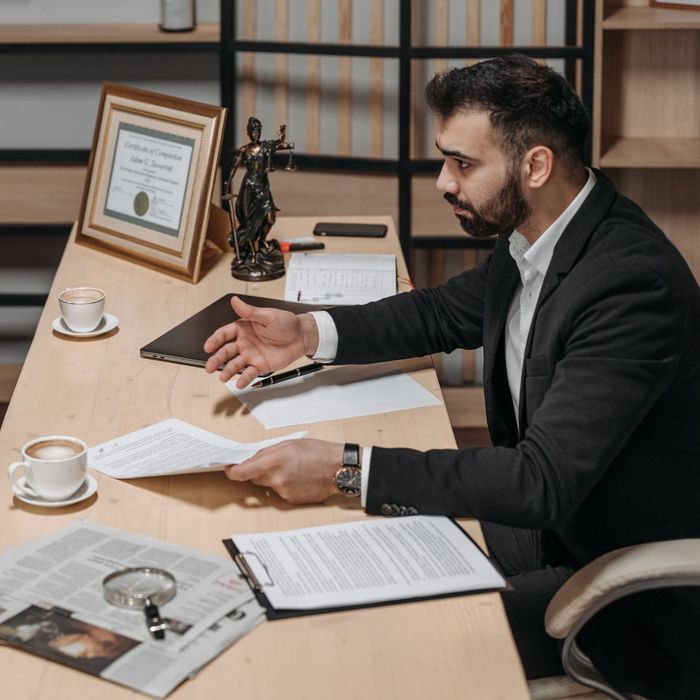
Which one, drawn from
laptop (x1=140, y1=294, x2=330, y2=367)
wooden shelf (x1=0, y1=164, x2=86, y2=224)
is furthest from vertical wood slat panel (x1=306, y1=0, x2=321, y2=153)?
laptop (x1=140, y1=294, x2=330, y2=367)

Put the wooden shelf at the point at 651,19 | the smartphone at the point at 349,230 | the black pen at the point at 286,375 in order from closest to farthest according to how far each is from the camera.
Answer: the black pen at the point at 286,375 → the smartphone at the point at 349,230 → the wooden shelf at the point at 651,19

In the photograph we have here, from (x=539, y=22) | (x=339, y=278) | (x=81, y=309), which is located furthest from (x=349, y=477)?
(x=539, y=22)

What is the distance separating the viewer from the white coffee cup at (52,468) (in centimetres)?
149

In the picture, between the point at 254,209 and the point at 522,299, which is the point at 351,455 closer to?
the point at 522,299

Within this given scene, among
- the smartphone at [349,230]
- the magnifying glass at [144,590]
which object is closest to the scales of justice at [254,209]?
the smartphone at [349,230]

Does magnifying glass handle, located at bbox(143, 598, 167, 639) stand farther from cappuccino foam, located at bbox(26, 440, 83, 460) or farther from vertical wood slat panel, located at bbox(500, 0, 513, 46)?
vertical wood slat panel, located at bbox(500, 0, 513, 46)

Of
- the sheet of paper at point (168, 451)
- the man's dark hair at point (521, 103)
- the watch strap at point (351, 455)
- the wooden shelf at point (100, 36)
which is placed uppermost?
the wooden shelf at point (100, 36)

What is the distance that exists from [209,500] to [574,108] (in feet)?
2.56

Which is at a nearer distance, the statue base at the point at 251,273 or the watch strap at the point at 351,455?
the watch strap at the point at 351,455

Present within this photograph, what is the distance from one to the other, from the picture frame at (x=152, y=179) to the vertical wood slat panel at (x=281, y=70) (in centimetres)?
84

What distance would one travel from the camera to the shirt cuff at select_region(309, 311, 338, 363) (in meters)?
2.00

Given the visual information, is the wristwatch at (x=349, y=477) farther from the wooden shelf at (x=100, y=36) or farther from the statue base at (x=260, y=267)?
the wooden shelf at (x=100, y=36)

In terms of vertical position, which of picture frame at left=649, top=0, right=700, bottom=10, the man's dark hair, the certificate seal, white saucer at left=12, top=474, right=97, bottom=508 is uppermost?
picture frame at left=649, top=0, right=700, bottom=10

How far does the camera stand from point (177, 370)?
6.58 feet
